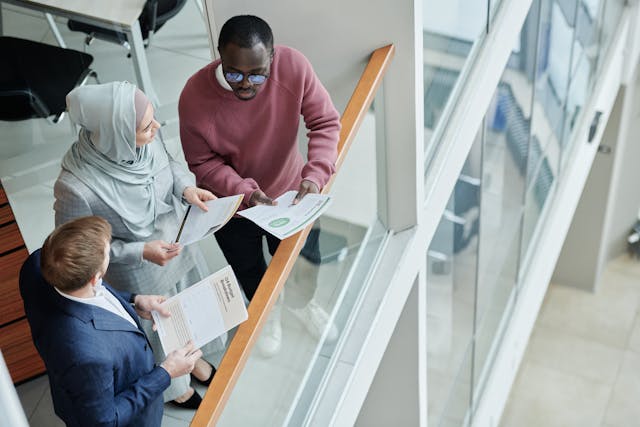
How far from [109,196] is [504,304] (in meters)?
5.51

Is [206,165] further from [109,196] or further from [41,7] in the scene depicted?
[41,7]

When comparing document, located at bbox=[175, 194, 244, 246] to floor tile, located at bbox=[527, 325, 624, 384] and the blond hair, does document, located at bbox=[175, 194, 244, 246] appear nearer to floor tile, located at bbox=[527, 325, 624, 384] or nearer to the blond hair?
the blond hair

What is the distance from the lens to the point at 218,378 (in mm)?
2832

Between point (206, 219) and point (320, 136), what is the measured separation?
615mm

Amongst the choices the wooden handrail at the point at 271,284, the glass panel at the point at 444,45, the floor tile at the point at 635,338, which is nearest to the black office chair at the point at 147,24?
the glass panel at the point at 444,45

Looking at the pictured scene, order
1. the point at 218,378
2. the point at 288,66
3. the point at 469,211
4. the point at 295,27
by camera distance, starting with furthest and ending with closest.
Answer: the point at 469,211
the point at 295,27
the point at 288,66
the point at 218,378

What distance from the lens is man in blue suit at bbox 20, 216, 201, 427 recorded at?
7.79 ft

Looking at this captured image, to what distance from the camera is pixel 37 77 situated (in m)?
4.86

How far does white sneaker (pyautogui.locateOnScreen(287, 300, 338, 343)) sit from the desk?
2.12 metres

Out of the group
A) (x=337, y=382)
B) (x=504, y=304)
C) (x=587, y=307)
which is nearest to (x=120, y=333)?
(x=337, y=382)

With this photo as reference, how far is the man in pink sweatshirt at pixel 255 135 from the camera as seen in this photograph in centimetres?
313

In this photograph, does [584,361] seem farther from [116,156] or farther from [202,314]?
[116,156]

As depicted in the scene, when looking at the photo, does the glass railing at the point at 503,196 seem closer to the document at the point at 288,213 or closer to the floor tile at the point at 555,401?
the document at the point at 288,213

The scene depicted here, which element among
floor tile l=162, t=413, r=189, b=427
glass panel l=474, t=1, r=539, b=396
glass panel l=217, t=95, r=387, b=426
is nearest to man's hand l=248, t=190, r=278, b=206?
glass panel l=217, t=95, r=387, b=426
